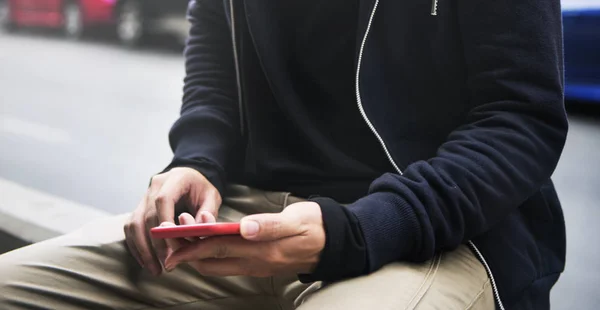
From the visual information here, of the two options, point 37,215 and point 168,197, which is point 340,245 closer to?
point 168,197

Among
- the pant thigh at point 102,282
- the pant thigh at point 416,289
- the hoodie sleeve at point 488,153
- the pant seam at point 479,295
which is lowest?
the pant thigh at point 102,282

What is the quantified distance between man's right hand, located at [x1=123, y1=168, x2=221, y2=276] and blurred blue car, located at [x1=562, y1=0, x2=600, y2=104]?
470cm

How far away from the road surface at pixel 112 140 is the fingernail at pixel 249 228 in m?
1.81

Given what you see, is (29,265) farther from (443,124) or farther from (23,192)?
(23,192)

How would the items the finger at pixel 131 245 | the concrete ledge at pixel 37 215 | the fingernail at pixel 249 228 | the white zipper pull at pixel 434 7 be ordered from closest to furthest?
the fingernail at pixel 249 228, the white zipper pull at pixel 434 7, the finger at pixel 131 245, the concrete ledge at pixel 37 215

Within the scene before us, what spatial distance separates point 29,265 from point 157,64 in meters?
8.14

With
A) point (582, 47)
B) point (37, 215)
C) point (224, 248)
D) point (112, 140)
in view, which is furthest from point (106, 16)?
point (224, 248)

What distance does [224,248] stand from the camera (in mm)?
1055

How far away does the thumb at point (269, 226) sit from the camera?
1.00 meters

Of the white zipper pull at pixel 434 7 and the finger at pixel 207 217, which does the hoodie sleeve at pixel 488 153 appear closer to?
the white zipper pull at pixel 434 7

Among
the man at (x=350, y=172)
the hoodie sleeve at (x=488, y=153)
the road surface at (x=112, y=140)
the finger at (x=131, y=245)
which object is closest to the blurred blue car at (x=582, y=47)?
the road surface at (x=112, y=140)

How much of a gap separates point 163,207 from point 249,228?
330 mm

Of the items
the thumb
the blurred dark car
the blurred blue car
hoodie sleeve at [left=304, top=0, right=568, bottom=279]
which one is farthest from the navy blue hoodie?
the blurred dark car

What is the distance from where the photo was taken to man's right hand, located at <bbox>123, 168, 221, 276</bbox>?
1.28 m
